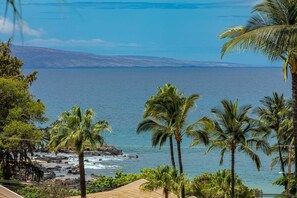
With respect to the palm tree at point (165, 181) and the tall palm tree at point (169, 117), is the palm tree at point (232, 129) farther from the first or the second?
the palm tree at point (165, 181)

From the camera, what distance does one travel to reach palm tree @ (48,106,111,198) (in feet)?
75.8

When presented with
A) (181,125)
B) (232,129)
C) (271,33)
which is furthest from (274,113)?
(271,33)

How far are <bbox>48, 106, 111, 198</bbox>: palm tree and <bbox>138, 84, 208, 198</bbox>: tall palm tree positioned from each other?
106 inches

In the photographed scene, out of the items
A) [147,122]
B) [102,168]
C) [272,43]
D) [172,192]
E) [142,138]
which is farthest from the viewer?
[142,138]

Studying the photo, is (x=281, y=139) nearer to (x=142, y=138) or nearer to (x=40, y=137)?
(x=40, y=137)

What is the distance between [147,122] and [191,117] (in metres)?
71.9

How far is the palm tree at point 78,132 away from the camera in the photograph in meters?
23.1

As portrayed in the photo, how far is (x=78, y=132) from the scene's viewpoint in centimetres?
2305

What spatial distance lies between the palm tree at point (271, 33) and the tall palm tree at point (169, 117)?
1116 cm

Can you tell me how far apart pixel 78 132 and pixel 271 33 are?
12363mm

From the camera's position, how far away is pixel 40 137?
31.5 m

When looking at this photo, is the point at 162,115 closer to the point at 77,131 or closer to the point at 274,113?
the point at 77,131

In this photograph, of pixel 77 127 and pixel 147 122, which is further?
pixel 147 122

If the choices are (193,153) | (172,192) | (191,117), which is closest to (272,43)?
(172,192)
